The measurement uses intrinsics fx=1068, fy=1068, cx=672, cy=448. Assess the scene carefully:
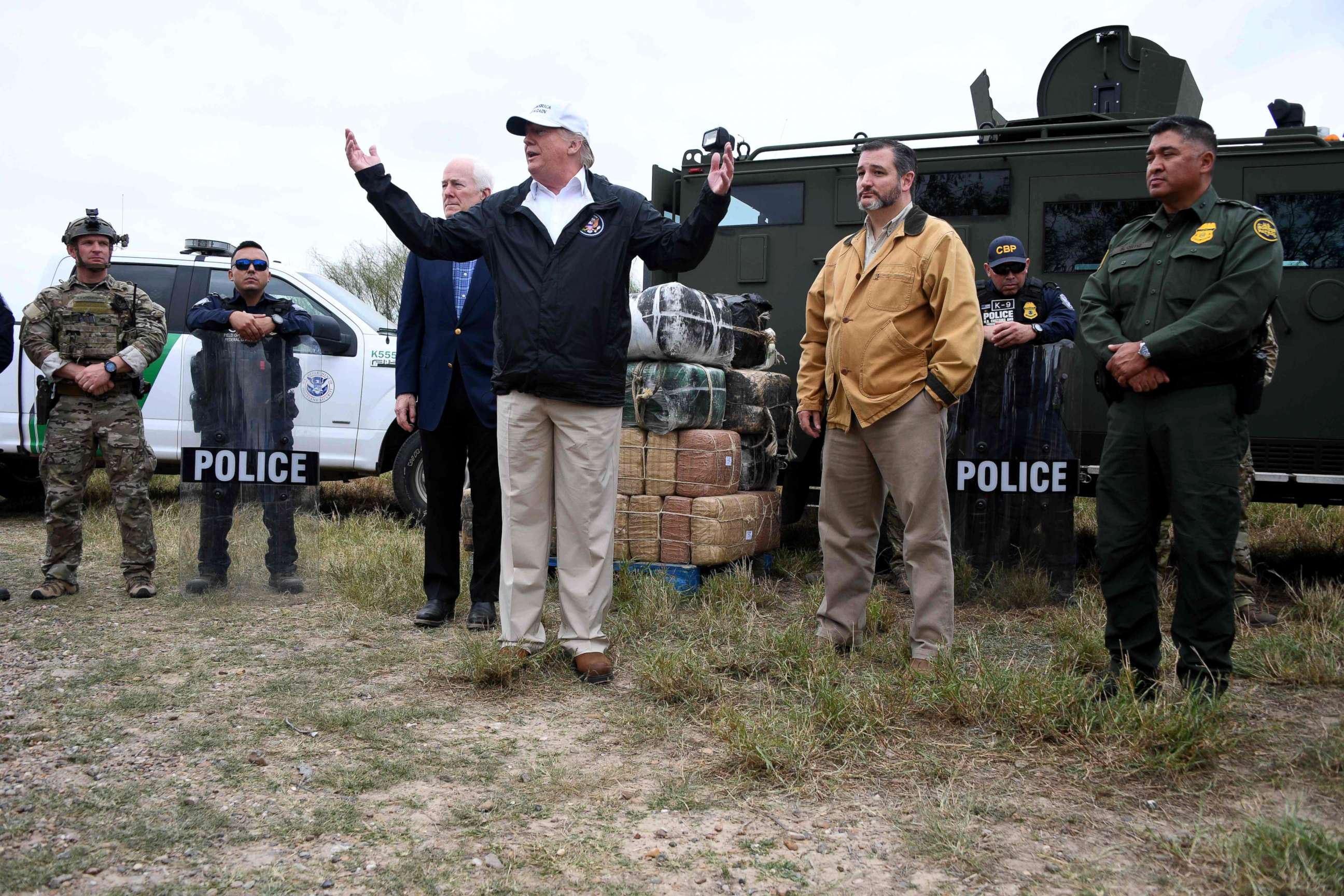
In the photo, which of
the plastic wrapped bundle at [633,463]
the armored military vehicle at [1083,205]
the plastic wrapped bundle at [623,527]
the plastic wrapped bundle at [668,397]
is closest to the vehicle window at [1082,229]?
the armored military vehicle at [1083,205]

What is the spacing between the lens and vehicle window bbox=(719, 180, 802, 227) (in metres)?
6.80

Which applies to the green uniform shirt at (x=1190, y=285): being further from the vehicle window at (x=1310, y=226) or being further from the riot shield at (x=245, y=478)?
the riot shield at (x=245, y=478)

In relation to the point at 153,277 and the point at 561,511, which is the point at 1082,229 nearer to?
the point at 561,511

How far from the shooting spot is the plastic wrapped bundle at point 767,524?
5801mm

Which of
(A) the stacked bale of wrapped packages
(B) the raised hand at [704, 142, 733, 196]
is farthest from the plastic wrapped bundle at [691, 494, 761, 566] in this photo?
(B) the raised hand at [704, 142, 733, 196]

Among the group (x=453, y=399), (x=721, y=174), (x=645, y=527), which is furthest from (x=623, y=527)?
(x=721, y=174)

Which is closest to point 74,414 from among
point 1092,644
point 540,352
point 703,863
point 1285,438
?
point 540,352

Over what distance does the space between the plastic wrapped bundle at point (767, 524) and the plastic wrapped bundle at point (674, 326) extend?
83cm

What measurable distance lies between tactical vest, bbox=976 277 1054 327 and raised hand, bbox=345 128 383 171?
120 inches

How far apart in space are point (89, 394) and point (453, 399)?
2.10 meters

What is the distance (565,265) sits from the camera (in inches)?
154

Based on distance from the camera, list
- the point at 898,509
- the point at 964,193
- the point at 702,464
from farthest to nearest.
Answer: the point at 964,193, the point at 702,464, the point at 898,509

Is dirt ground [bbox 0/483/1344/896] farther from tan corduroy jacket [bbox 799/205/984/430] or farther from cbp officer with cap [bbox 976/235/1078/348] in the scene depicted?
cbp officer with cap [bbox 976/235/1078/348]

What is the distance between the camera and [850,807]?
2.70m
